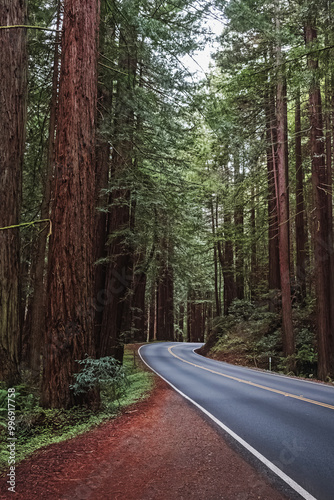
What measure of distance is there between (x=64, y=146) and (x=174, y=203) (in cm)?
641

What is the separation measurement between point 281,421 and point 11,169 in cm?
689

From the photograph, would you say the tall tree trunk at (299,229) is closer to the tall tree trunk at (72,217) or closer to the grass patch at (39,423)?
the tall tree trunk at (72,217)

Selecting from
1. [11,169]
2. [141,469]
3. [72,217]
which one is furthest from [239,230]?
[141,469]

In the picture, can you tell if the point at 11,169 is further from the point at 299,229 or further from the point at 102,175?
the point at 299,229

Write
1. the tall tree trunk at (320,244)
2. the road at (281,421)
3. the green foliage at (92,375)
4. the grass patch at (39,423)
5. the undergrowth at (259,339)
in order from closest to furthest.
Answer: the road at (281,421) < the grass patch at (39,423) < the green foliage at (92,375) < the tall tree trunk at (320,244) < the undergrowth at (259,339)

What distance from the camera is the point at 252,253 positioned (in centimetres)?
2830

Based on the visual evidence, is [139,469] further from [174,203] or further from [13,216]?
[174,203]

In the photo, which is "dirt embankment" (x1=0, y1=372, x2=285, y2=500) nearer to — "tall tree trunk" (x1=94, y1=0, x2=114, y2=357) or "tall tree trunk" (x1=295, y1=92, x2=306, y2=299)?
"tall tree trunk" (x1=94, y1=0, x2=114, y2=357)

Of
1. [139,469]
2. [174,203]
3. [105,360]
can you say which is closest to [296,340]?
[174,203]

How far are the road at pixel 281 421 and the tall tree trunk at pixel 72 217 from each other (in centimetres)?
314

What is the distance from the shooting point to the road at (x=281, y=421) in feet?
14.8

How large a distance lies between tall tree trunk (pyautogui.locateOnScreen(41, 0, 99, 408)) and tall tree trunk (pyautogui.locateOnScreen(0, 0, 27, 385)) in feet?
1.96

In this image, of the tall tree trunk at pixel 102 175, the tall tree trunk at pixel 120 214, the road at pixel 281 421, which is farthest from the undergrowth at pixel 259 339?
the tall tree trunk at pixel 102 175

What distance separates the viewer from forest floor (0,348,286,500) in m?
4.05
